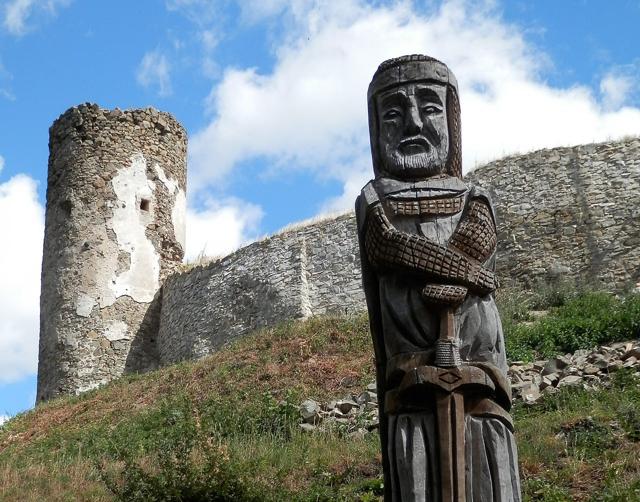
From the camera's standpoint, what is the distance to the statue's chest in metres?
5.69

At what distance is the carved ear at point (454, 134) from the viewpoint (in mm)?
6113

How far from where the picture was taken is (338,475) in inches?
369

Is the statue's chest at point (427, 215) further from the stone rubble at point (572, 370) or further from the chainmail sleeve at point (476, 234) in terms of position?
the stone rubble at point (572, 370)

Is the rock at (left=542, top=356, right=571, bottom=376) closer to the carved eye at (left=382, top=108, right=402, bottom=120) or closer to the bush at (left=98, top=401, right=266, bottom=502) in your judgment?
the bush at (left=98, top=401, right=266, bottom=502)

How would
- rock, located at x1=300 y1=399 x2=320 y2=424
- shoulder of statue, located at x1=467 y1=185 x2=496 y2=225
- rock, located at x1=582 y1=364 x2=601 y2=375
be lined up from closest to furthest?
1. shoulder of statue, located at x1=467 y1=185 x2=496 y2=225
2. rock, located at x1=582 y1=364 x2=601 y2=375
3. rock, located at x1=300 y1=399 x2=320 y2=424

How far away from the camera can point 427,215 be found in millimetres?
5738

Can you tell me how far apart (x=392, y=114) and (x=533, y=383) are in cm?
678

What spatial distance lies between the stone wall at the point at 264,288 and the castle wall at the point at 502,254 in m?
0.03

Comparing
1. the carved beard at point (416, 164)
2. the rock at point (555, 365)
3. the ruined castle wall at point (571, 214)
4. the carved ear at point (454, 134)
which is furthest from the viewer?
the ruined castle wall at point (571, 214)

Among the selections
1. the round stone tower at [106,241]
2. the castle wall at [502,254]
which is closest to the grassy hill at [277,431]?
the castle wall at [502,254]

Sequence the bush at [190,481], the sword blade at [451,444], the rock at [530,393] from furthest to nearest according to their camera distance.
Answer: the rock at [530,393] → the bush at [190,481] → the sword blade at [451,444]

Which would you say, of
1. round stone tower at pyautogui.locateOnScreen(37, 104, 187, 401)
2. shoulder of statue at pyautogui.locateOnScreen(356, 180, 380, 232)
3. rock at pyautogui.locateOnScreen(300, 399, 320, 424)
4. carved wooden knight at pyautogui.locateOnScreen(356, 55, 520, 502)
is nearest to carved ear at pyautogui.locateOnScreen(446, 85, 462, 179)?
carved wooden knight at pyautogui.locateOnScreen(356, 55, 520, 502)

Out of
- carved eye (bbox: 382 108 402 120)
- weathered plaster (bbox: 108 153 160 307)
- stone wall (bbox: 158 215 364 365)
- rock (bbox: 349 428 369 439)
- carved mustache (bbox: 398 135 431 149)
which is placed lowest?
rock (bbox: 349 428 369 439)

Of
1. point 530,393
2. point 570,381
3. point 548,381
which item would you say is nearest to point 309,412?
point 530,393
